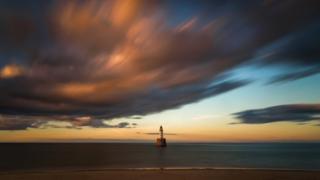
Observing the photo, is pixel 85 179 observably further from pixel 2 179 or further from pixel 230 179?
pixel 230 179

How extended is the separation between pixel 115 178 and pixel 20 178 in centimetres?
1047

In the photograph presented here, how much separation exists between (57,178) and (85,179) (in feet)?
11.1

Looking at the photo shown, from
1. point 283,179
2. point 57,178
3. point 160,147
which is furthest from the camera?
point 160,147

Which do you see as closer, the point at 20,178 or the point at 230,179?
the point at 230,179

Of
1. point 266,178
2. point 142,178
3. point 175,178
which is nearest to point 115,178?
point 142,178

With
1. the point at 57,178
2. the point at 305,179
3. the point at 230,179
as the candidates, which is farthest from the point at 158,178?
the point at 305,179

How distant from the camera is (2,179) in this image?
115 feet

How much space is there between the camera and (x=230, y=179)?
107 feet

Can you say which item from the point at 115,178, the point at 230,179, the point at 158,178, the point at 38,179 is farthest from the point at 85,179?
the point at 230,179

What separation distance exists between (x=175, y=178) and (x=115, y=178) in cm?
609

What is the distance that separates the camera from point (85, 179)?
33.0m

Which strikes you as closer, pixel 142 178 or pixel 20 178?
pixel 142 178

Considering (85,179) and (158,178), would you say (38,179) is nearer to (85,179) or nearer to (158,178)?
(85,179)

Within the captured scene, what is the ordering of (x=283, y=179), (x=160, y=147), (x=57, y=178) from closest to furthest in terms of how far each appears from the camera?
(x=283, y=179), (x=57, y=178), (x=160, y=147)
